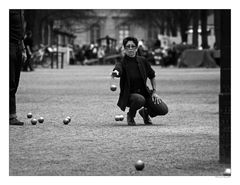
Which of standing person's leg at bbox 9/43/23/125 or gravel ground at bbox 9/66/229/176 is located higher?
standing person's leg at bbox 9/43/23/125

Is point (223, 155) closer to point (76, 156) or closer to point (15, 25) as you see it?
point (76, 156)

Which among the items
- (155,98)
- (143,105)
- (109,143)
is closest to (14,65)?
(143,105)

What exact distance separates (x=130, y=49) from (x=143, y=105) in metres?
0.81

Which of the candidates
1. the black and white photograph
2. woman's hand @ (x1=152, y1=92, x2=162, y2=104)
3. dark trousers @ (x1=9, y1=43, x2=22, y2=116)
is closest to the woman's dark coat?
the black and white photograph

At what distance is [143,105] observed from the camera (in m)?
13.6

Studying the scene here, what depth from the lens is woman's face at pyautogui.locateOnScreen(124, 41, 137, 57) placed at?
13.2m

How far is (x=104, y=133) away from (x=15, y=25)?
2.09m

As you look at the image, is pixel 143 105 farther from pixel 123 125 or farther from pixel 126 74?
pixel 126 74

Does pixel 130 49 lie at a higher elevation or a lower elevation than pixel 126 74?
higher

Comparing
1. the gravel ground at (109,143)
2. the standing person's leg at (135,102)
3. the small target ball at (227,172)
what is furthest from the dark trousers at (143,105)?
the small target ball at (227,172)

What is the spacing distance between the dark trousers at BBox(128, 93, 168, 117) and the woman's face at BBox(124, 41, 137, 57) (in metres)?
0.54

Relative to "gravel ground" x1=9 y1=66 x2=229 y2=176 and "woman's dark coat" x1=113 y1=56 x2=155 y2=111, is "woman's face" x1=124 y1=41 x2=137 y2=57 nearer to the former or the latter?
"woman's dark coat" x1=113 y1=56 x2=155 y2=111

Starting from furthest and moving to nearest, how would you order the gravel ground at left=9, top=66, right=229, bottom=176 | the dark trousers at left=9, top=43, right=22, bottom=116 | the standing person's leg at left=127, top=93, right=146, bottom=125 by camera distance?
the standing person's leg at left=127, top=93, right=146, bottom=125
the dark trousers at left=9, top=43, right=22, bottom=116
the gravel ground at left=9, top=66, right=229, bottom=176
